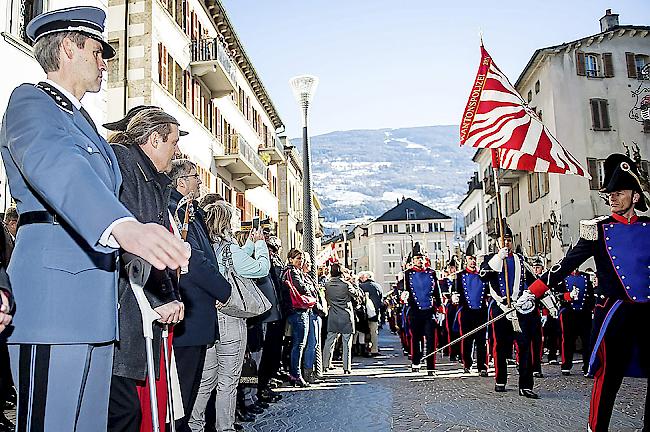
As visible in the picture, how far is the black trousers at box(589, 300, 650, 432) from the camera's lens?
18.6 feet

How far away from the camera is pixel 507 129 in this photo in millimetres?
10078

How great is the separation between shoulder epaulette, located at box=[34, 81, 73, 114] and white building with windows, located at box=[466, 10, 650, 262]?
3629 cm

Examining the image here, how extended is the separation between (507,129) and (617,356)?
4969 mm

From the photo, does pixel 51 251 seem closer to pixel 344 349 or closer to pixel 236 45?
pixel 344 349

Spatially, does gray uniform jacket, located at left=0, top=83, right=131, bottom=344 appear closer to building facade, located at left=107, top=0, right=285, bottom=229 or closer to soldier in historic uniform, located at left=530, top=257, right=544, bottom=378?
soldier in historic uniform, located at left=530, top=257, right=544, bottom=378

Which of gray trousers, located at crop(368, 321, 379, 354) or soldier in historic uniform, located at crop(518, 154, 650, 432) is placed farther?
gray trousers, located at crop(368, 321, 379, 354)

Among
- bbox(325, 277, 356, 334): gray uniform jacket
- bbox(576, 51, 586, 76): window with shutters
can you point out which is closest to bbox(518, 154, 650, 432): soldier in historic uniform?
bbox(325, 277, 356, 334): gray uniform jacket

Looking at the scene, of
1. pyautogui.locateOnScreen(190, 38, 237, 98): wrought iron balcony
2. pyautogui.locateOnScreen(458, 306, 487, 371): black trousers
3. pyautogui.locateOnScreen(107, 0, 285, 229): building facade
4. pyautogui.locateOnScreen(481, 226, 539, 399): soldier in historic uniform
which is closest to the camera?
pyautogui.locateOnScreen(481, 226, 539, 399): soldier in historic uniform

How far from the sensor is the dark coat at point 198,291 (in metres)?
4.68

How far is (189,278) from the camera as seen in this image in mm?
4742

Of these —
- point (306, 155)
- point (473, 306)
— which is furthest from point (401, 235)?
point (473, 306)

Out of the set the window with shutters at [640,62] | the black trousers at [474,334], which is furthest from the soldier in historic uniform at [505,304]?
the window with shutters at [640,62]

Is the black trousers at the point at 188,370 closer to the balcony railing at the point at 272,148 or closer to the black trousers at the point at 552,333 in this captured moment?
the black trousers at the point at 552,333

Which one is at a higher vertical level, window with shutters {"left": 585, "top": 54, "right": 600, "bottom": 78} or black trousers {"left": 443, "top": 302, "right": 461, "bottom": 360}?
window with shutters {"left": 585, "top": 54, "right": 600, "bottom": 78}
